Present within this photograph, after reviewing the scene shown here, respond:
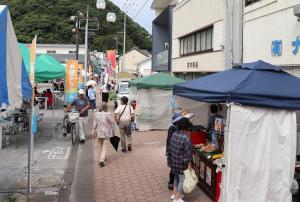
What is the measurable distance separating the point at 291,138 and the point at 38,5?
56.5 meters

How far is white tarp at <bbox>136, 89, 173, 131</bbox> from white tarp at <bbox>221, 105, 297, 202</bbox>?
11295mm

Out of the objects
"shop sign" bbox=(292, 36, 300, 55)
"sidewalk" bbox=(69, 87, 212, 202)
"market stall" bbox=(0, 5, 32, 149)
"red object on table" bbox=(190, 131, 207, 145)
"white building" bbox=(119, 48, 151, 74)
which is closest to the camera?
"market stall" bbox=(0, 5, 32, 149)

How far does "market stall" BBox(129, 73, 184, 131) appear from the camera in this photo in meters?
18.1

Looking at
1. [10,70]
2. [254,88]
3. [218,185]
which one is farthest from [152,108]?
[10,70]

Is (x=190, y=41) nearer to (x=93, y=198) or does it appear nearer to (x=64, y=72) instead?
(x=64, y=72)

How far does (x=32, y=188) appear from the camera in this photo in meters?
8.95

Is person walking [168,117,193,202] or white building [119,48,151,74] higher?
white building [119,48,151,74]

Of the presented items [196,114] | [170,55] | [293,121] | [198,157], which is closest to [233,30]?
[196,114]

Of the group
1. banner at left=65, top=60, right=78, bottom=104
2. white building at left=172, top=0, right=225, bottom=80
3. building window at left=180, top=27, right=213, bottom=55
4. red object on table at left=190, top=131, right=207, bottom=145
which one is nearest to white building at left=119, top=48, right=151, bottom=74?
white building at left=172, top=0, right=225, bottom=80

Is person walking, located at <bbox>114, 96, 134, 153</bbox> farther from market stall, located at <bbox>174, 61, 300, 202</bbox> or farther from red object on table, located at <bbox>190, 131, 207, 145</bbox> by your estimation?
market stall, located at <bbox>174, 61, 300, 202</bbox>

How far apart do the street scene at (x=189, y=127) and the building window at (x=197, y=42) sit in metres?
0.09

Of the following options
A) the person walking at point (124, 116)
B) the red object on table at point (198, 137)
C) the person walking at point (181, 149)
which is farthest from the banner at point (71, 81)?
the person walking at point (181, 149)

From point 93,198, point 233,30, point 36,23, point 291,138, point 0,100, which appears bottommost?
point 93,198

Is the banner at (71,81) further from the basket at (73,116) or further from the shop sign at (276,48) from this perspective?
the shop sign at (276,48)
